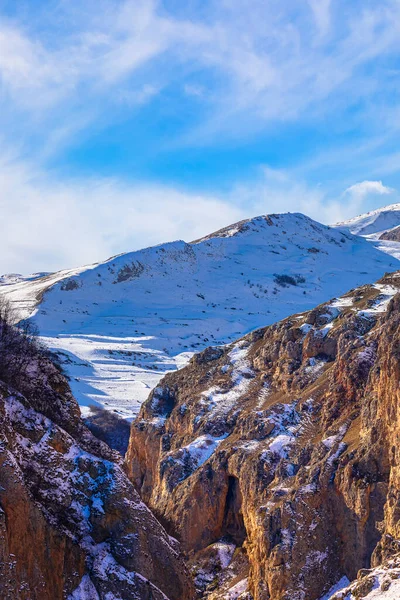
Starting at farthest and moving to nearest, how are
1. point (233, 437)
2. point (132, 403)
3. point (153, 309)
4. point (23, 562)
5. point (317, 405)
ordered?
1. point (153, 309)
2. point (132, 403)
3. point (233, 437)
4. point (317, 405)
5. point (23, 562)

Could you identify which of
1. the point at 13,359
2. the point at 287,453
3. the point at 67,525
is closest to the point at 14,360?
the point at 13,359

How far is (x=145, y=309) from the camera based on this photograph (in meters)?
160

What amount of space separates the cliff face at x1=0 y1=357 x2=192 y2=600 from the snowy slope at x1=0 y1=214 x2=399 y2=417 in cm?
5555

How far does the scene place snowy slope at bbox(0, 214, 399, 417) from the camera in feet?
338

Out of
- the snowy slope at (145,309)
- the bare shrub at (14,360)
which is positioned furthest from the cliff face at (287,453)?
the snowy slope at (145,309)

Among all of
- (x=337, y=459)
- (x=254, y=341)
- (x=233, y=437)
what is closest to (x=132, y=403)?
(x=254, y=341)

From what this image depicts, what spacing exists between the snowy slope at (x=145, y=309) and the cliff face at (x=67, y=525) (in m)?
55.6

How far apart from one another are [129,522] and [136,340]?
110067 mm

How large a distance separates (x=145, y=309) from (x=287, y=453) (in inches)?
4817

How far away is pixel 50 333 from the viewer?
430 ft

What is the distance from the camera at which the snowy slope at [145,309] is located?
103 meters

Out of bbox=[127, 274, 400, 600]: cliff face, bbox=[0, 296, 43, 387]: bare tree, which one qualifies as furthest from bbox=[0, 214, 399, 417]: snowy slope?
bbox=[0, 296, 43, 387]: bare tree

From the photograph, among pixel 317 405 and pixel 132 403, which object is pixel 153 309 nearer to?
pixel 132 403

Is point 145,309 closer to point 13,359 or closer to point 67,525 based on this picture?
point 13,359
